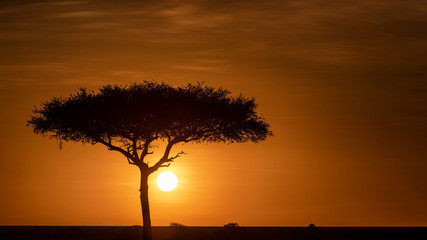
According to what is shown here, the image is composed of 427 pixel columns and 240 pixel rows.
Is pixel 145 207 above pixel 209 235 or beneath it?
above

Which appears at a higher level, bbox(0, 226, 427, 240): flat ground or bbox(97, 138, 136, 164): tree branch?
bbox(97, 138, 136, 164): tree branch

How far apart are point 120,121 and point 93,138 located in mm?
2865

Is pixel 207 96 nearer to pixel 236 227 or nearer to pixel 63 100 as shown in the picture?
pixel 63 100

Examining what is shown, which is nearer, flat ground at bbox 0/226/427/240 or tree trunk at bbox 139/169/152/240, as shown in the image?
tree trunk at bbox 139/169/152/240

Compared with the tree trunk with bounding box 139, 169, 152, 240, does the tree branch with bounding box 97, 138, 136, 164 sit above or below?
above

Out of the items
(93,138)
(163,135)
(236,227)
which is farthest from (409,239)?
(93,138)

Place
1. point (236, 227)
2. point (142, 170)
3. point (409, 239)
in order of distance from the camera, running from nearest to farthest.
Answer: point (142, 170) < point (409, 239) < point (236, 227)

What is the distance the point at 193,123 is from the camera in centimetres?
6216

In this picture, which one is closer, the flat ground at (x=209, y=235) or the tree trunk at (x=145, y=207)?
the tree trunk at (x=145, y=207)

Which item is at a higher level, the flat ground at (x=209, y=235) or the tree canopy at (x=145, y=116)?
the tree canopy at (x=145, y=116)

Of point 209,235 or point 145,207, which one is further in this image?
point 209,235

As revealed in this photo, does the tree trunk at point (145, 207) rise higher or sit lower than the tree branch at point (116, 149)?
lower

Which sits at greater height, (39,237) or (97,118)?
(97,118)

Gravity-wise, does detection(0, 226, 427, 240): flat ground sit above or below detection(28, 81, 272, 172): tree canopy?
below
